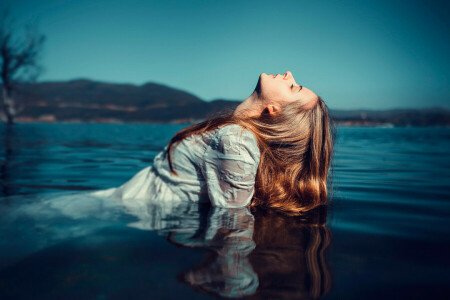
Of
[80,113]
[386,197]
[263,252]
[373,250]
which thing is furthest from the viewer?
[80,113]

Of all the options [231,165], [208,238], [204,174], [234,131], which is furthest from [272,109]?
[208,238]

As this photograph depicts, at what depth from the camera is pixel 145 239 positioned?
65.0 inches

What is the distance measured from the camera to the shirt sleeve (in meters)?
1.89

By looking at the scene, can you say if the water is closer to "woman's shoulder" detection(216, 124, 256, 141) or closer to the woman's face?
"woman's shoulder" detection(216, 124, 256, 141)

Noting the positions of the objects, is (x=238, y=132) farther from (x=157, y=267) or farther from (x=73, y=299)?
(x=73, y=299)

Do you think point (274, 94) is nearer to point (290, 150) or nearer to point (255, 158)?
point (290, 150)

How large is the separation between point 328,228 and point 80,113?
128m

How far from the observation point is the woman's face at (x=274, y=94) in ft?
7.34

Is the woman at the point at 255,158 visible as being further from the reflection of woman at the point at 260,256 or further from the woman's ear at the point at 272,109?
the reflection of woman at the point at 260,256

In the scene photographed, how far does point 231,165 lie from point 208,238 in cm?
52

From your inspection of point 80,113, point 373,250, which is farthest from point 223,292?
point 80,113

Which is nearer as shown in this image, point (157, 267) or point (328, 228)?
point (157, 267)

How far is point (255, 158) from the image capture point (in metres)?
1.95

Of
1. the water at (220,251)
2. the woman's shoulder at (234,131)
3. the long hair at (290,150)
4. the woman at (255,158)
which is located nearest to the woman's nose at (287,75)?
the woman at (255,158)
